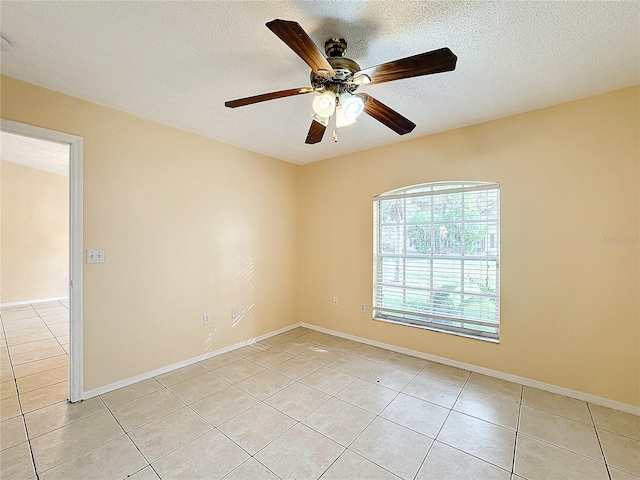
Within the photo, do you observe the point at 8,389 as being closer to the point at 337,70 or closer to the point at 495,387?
the point at 337,70

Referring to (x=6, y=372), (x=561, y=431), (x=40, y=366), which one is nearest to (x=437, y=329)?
(x=561, y=431)

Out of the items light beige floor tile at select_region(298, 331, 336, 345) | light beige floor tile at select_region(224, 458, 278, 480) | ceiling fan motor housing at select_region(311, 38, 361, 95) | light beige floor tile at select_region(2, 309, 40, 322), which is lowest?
light beige floor tile at select_region(298, 331, 336, 345)

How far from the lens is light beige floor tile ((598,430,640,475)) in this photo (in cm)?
167

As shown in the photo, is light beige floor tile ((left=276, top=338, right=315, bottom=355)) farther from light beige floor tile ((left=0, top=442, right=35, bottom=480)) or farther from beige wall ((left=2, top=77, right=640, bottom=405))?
light beige floor tile ((left=0, top=442, right=35, bottom=480))

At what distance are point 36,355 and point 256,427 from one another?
3125 mm

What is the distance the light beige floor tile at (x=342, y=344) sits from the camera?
351 cm

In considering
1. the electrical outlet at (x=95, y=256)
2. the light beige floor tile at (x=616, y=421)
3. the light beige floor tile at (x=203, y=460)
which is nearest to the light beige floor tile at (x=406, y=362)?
the light beige floor tile at (x=616, y=421)

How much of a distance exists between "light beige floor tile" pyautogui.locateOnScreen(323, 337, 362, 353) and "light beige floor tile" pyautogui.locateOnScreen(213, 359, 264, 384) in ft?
3.36

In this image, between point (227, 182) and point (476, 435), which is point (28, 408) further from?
point (476, 435)

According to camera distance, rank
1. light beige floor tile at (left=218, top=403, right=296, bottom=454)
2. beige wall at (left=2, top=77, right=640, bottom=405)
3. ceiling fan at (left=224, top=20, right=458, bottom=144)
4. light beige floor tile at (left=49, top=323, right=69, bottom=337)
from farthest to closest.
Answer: light beige floor tile at (left=49, top=323, right=69, bottom=337) < beige wall at (left=2, top=77, right=640, bottom=405) < light beige floor tile at (left=218, top=403, right=296, bottom=454) < ceiling fan at (left=224, top=20, right=458, bottom=144)

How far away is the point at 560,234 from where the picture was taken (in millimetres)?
2465

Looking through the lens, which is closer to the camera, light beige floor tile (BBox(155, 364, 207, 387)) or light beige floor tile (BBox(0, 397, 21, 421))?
light beige floor tile (BBox(0, 397, 21, 421))

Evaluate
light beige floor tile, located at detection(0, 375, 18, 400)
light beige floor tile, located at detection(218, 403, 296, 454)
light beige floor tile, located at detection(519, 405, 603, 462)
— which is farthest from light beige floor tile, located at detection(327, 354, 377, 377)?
light beige floor tile, located at detection(0, 375, 18, 400)

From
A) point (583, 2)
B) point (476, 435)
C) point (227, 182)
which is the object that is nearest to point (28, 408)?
point (227, 182)
